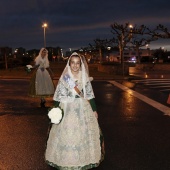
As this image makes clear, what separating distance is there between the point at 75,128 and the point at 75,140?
0.58ft

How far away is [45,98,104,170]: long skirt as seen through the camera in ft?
17.3

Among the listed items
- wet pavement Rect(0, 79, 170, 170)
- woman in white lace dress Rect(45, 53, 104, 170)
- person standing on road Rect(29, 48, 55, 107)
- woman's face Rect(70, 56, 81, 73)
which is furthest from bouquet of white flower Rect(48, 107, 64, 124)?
person standing on road Rect(29, 48, 55, 107)

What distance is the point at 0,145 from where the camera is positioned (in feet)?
23.5

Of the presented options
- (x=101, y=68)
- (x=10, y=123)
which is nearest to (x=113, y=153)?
(x=10, y=123)

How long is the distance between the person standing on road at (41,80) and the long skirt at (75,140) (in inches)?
260

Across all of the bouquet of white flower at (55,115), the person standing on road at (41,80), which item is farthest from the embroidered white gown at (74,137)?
the person standing on road at (41,80)

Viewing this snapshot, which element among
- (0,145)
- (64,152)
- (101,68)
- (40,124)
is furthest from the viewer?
(101,68)

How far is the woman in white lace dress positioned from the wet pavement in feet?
1.73

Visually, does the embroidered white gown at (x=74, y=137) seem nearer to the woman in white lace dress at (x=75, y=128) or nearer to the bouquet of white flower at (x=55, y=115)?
the woman in white lace dress at (x=75, y=128)

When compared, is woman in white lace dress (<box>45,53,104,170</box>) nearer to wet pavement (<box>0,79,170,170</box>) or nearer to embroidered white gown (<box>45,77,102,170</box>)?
embroidered white gown (<box>45,77,102,170</box>)

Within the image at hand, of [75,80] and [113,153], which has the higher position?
[75,80]

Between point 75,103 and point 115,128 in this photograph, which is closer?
point 75,103

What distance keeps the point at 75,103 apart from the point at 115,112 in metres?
5.73

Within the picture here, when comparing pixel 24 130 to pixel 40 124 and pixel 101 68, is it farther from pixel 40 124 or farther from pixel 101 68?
pixel 101 68
